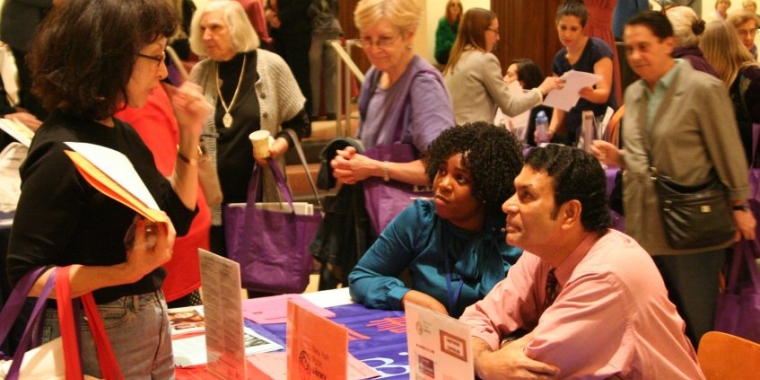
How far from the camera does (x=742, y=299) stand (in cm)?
372

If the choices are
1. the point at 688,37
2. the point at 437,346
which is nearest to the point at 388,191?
the point at 437,346

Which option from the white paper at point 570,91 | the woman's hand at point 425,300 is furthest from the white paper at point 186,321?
the white paper at point 570,91

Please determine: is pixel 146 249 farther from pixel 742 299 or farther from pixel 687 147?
pixel 742 299

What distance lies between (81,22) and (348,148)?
1.74 meters

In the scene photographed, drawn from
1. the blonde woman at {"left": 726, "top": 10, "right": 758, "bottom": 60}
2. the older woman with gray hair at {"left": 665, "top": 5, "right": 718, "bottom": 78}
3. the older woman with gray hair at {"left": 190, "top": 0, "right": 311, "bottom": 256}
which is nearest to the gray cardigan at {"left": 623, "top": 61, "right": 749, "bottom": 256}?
the older woman with gray hair at {"left": 665, "top": 5, "right": 718, "bottom": 78}

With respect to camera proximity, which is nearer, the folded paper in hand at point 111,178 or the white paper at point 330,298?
the folded paper in hand at point 111,178

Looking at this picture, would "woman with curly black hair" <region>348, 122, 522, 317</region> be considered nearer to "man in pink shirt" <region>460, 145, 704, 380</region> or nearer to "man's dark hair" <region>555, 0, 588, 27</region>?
"man in pink shirt" <region>460, 145, 704, 380</region>

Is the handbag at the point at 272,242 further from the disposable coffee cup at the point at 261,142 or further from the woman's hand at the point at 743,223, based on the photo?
the woman's hand at the point at 743,223

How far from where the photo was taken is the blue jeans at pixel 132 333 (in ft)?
5.88

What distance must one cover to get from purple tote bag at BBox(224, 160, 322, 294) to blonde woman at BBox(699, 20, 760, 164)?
2.15 m

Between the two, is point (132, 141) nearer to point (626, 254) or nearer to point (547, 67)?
point (626, 254)

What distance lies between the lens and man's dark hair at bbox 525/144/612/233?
2188 millimetres

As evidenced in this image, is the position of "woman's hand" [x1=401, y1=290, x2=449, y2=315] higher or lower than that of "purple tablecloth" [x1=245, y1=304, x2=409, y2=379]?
higher

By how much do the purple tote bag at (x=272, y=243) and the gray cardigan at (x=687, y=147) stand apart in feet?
4.19
